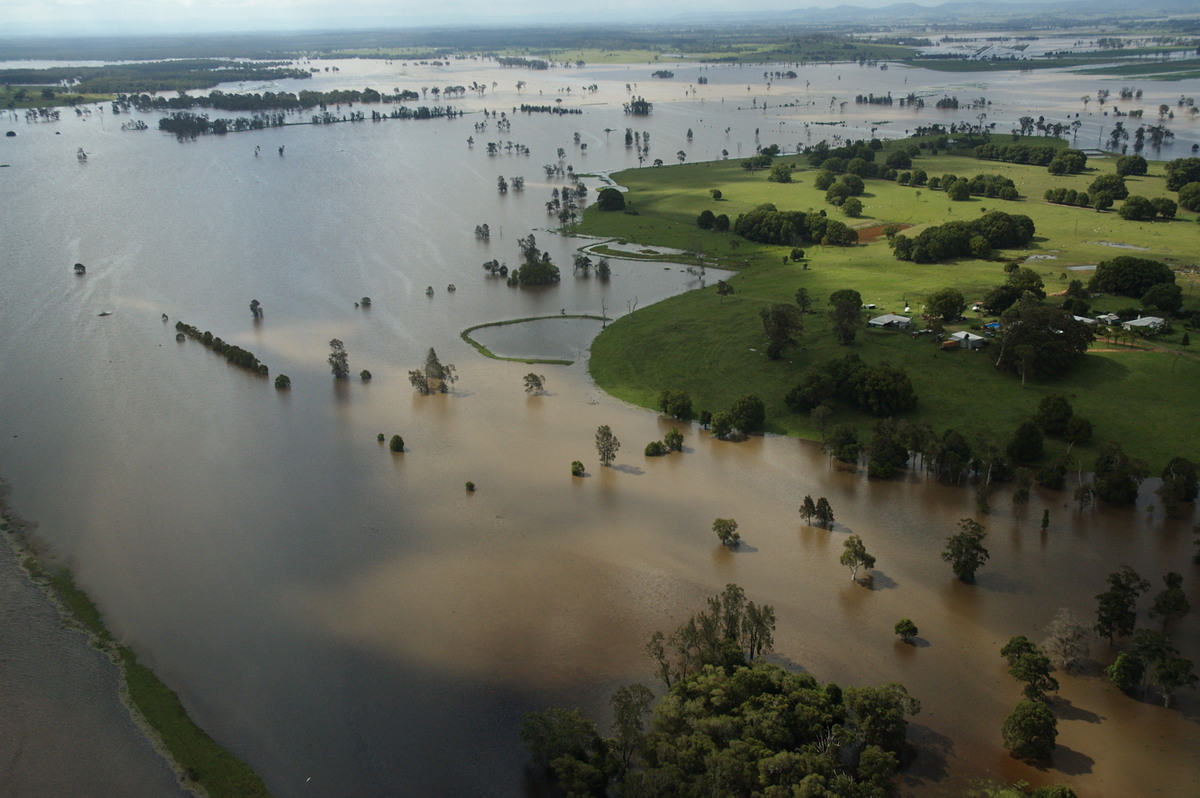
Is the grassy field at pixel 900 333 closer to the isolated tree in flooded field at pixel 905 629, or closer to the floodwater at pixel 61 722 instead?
the isolated tree in flooded field at pixel 905 629

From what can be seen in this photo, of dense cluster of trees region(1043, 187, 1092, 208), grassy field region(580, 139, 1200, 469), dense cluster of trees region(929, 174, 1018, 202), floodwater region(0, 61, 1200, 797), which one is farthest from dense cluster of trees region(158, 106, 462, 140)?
dense cluster of trees region(1043, 187, 1092, 208)

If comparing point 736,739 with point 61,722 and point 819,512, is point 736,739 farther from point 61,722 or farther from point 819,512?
point 61,722

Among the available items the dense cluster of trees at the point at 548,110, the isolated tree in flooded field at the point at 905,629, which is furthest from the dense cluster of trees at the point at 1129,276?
the dense cluster of trees at the point at 548,110

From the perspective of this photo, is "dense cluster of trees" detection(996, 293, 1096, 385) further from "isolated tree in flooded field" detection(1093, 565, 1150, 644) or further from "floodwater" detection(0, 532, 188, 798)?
"floodwater" detection(0, 532, 188, 798)

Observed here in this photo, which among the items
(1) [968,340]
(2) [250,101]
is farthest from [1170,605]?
(2) [250,101]

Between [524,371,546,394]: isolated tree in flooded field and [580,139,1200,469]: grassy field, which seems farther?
[524,371,546,394]: isolated tree in flooded field

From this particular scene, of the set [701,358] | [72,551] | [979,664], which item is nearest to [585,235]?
[701,358]

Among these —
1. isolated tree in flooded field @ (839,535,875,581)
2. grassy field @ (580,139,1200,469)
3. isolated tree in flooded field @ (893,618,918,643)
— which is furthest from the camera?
grassy field @ (580,139,1200,469)
